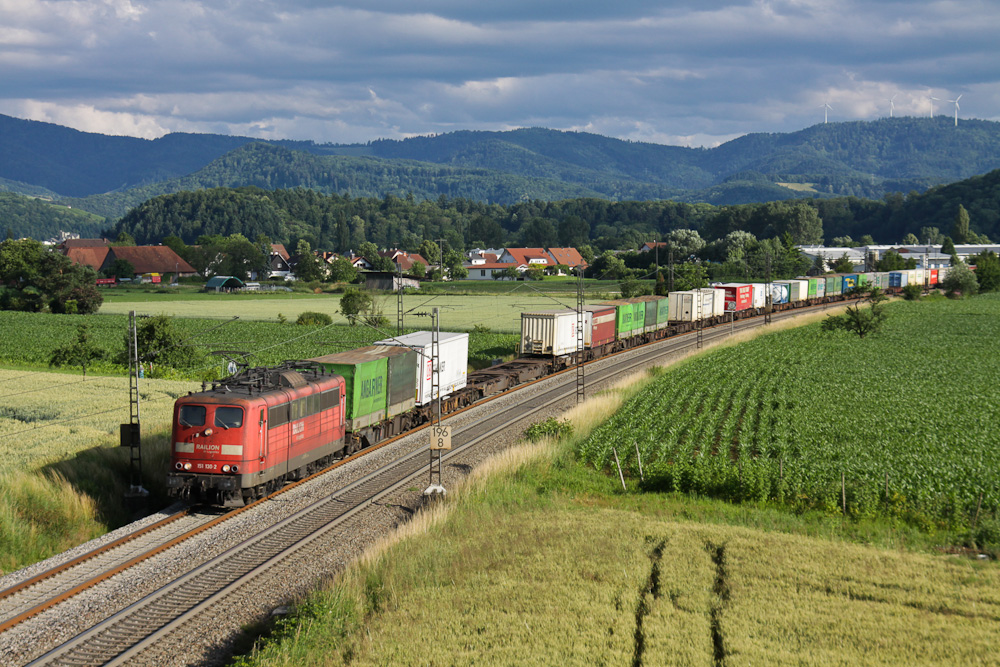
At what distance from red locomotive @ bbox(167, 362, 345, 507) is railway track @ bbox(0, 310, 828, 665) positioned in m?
1.04

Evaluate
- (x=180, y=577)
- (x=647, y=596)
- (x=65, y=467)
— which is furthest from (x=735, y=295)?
(x=180, y=577)

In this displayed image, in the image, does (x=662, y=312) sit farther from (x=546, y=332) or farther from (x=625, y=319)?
(x=546, y=332)

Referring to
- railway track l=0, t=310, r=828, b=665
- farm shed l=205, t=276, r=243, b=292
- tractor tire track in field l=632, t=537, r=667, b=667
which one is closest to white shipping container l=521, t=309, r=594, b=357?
railway track l=0, t=310, r=828, b=665

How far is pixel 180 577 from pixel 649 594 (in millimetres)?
11168

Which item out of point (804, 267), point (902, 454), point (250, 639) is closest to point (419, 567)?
point (250, 639)

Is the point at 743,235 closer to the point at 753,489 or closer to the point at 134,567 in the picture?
the point at 753,489

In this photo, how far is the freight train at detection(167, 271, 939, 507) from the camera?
23953 mm

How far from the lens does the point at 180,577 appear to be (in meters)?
19.6

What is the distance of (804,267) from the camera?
169 meters

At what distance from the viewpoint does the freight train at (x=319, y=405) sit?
24.0 m

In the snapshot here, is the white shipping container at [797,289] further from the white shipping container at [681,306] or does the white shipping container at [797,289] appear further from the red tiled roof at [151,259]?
the red tiled roof at [151,259]

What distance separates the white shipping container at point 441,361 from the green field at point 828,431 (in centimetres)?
830

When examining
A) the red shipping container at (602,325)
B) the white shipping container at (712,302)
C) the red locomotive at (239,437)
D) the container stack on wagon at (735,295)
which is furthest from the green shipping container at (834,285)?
the red locomotive at (239,437)

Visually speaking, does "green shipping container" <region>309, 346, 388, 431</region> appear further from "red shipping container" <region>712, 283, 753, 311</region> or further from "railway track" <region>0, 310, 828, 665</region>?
A: "red shipping container" <region>712, 283, 753, 311</region>
